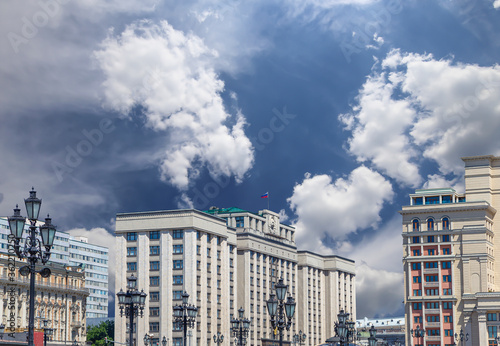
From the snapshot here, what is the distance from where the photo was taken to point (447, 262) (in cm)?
13362

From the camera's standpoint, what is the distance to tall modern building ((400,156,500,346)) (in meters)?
131

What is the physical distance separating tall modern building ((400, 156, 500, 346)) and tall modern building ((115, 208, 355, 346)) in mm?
31546

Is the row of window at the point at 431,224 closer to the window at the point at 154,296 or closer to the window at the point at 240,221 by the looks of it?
the window at the point at 240,221

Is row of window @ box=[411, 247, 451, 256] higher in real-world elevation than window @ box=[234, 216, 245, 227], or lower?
lower

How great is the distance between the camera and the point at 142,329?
439ft

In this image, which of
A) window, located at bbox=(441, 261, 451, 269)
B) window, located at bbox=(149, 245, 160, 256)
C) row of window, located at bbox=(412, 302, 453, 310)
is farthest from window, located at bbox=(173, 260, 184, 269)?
window, located at bbox=(441, 261, 451, 269)

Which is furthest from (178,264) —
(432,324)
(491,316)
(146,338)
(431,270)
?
(491,316)

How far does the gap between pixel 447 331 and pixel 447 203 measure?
2094cm

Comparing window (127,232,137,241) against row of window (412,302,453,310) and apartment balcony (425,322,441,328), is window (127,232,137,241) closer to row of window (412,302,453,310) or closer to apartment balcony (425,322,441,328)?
row of window (412,302,453,310)

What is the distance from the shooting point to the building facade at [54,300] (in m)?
130

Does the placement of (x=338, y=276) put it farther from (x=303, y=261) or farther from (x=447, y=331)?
(x=447, y=331)

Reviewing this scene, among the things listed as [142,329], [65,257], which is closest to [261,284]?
[142,329]

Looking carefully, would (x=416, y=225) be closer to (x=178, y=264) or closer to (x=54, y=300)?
(x=178, y=264)

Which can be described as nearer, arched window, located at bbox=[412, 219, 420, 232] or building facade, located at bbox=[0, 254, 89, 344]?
building facade, located at bbox=[0, 254, 89, 344]
